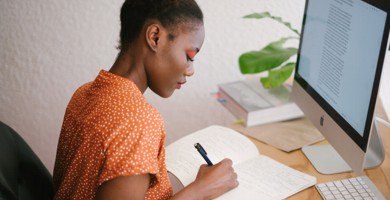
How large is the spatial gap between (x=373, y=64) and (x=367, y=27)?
0.26 feet

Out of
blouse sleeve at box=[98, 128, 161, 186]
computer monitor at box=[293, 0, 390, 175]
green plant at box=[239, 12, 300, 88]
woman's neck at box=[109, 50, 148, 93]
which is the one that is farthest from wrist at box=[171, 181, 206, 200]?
green plant at box=[239, 12, 300, 88]

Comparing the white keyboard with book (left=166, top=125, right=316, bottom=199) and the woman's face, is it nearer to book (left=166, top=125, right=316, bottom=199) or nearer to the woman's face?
book (left=166, top=125, right=316, bottom=199)

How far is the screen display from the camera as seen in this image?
0.88 metres

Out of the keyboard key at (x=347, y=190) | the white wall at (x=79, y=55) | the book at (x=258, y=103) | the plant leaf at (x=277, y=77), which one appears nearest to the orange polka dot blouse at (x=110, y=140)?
the keyboard key at (x=347, y=190)

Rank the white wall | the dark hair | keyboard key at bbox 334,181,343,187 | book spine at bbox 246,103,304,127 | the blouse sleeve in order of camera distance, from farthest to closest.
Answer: the white wall → book spine at bbox 246,103,304,127 → keyboard key at bbox 334,181,343,187 → the dark hair → the blouse sleeve

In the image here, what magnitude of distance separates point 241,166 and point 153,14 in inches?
17.3

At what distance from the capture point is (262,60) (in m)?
1.37

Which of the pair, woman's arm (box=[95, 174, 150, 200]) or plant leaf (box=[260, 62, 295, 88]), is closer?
woman's arm (box=[95, 174, 150, 200])

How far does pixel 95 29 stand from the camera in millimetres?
1637

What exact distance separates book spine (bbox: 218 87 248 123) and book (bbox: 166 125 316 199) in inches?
4.1

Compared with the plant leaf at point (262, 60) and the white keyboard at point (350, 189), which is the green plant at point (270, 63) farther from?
the white keyboard at point (350, 189)

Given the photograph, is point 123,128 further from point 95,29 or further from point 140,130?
point 95,29

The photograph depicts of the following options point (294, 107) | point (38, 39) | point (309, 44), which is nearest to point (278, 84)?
point (294, 107)

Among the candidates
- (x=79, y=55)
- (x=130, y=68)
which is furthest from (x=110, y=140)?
(x=79, y=55)
